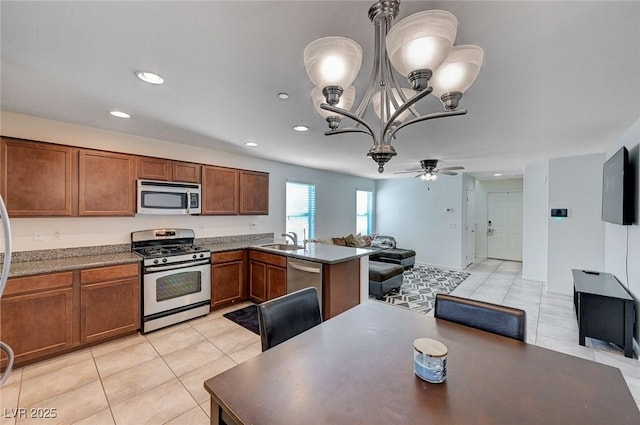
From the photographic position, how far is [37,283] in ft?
7.94

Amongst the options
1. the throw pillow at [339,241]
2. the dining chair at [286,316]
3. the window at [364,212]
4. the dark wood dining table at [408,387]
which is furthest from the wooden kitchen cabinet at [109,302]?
the window at [364,212]

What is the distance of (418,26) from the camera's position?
3.25 ft

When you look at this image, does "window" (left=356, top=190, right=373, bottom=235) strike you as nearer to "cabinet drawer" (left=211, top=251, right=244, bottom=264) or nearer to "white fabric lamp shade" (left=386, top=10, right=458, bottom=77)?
"cabinet drawer" (left=211, top=251, right=244, bottom=264)

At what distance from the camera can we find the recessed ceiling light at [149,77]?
188 centimetres

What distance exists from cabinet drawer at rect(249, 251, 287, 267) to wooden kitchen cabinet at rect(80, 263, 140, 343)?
1477 millimetres

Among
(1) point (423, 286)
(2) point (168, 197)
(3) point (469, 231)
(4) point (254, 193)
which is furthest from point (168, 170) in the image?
(3) point (469, 231)

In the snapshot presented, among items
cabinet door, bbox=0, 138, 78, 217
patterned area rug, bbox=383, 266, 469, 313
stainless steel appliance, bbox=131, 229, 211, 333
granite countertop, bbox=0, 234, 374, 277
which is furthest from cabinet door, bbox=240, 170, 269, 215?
patterned area rug, bbox=383, 266, 469, 313

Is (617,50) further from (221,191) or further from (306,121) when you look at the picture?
(221,191)

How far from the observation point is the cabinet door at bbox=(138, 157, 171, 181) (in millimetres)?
3330

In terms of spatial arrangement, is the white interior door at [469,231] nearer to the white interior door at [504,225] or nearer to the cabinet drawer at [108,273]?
the white interior door at [504,225]

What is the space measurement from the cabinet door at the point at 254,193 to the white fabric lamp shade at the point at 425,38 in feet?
12.1

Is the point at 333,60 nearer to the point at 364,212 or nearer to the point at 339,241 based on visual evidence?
the point at 339,241

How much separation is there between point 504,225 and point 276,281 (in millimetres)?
7364

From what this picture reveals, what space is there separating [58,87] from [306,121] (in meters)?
2.06
